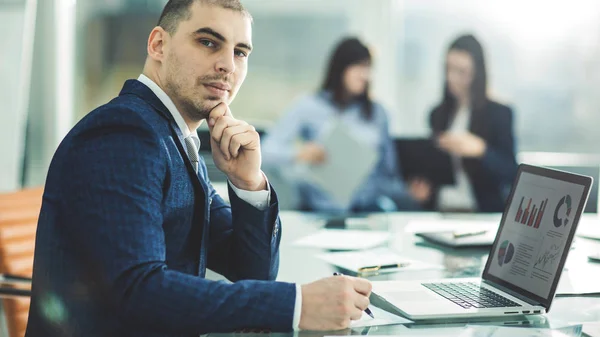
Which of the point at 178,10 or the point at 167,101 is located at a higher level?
the point at 178,10

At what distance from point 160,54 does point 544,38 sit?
14.2ft

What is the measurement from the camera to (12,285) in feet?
6.66

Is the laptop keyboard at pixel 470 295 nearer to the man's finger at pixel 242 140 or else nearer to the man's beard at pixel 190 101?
the man's finger at pixel 242 140

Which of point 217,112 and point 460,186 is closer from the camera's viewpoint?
point 217,112

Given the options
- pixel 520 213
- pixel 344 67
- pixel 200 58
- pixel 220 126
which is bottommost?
pixel 520 213

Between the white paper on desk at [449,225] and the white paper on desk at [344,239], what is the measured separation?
154 millimetres

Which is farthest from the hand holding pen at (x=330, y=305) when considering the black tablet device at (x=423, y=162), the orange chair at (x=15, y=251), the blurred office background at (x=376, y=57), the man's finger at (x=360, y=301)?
the blurred office background at (x=376, y=57)

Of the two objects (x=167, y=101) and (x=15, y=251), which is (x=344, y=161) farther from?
(x=167, y=101)

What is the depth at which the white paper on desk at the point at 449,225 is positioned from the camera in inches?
90.7

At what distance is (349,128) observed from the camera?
143 inches

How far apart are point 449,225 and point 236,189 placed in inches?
41.7

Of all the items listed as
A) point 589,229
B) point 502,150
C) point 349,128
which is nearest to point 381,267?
point 589,229

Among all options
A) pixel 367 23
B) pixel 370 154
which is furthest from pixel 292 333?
pixel 367 23

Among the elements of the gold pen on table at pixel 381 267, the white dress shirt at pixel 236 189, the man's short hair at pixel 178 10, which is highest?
the man's short hair at pixel 178 10
